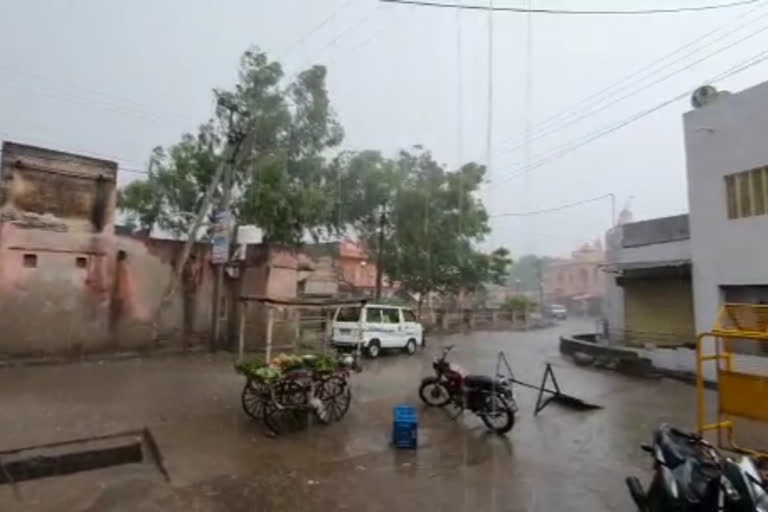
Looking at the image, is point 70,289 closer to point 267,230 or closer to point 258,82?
point 267,230

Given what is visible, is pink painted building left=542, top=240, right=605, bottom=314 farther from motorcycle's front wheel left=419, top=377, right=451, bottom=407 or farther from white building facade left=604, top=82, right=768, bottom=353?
motorcycle's front wheel left=419, top=377, right=451, bottom=407

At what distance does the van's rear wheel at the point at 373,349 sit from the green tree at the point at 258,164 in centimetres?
379

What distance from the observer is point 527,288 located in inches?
1136

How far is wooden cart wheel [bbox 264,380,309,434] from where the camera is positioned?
23.2 ft

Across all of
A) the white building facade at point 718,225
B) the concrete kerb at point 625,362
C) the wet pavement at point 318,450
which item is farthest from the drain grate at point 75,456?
the concrete kerb at point 625,362

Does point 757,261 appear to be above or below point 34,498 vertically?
above

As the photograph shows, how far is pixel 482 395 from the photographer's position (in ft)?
25.5

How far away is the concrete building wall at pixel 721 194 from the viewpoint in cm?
1072

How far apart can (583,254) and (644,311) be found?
14.5 feet

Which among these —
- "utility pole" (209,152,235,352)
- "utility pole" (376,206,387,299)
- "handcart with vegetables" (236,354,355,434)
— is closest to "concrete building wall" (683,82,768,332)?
"handcart with vegetables" (236,354,355,434)

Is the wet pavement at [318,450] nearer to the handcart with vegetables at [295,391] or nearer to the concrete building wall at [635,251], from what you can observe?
the handcart with vegetables at [295,391]

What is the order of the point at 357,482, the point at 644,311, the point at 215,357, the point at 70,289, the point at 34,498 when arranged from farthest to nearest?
the point at 644,311 < the point at 215,357 < the point at 70,289 < the point at 357,482 < the point at 34,498

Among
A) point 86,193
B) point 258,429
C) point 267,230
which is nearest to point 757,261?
point 258,429

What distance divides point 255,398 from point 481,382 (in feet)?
10.9
